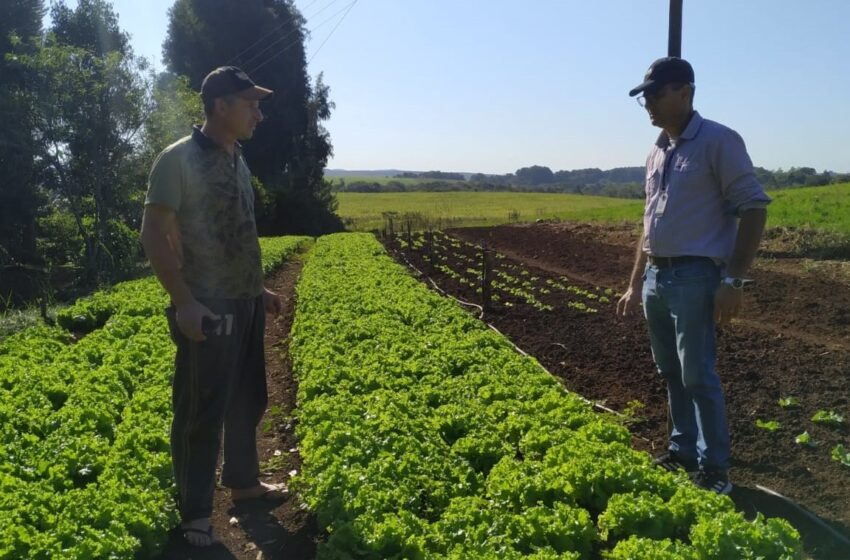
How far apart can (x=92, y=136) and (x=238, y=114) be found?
20034mm

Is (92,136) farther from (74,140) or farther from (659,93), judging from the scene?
(659,93)

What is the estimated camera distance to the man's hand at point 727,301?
430 cm

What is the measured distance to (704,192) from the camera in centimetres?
458

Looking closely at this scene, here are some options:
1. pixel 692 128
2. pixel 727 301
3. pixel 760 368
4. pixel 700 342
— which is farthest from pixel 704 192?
pixel 760 368

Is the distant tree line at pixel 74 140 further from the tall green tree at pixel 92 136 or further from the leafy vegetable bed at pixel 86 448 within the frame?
the leafy vegetable bed at pixel 86 448

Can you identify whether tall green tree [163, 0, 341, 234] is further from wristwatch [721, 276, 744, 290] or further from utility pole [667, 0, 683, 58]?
wristwatch [721, 276, 744, 290]

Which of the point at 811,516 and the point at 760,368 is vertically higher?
the point at 760,368

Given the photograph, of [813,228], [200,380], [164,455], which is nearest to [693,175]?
[200,380]

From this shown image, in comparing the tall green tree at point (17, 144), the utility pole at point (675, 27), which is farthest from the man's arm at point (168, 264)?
the tall green tree at point (17, 144)

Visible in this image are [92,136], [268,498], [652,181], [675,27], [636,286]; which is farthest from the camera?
[92,136]

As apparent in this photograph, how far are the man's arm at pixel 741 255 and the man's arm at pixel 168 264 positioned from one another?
3.18 metres

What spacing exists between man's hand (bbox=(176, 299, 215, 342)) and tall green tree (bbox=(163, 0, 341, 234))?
41.2 metres

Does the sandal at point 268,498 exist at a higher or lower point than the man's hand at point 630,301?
lower

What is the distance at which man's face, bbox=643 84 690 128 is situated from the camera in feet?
15.0
